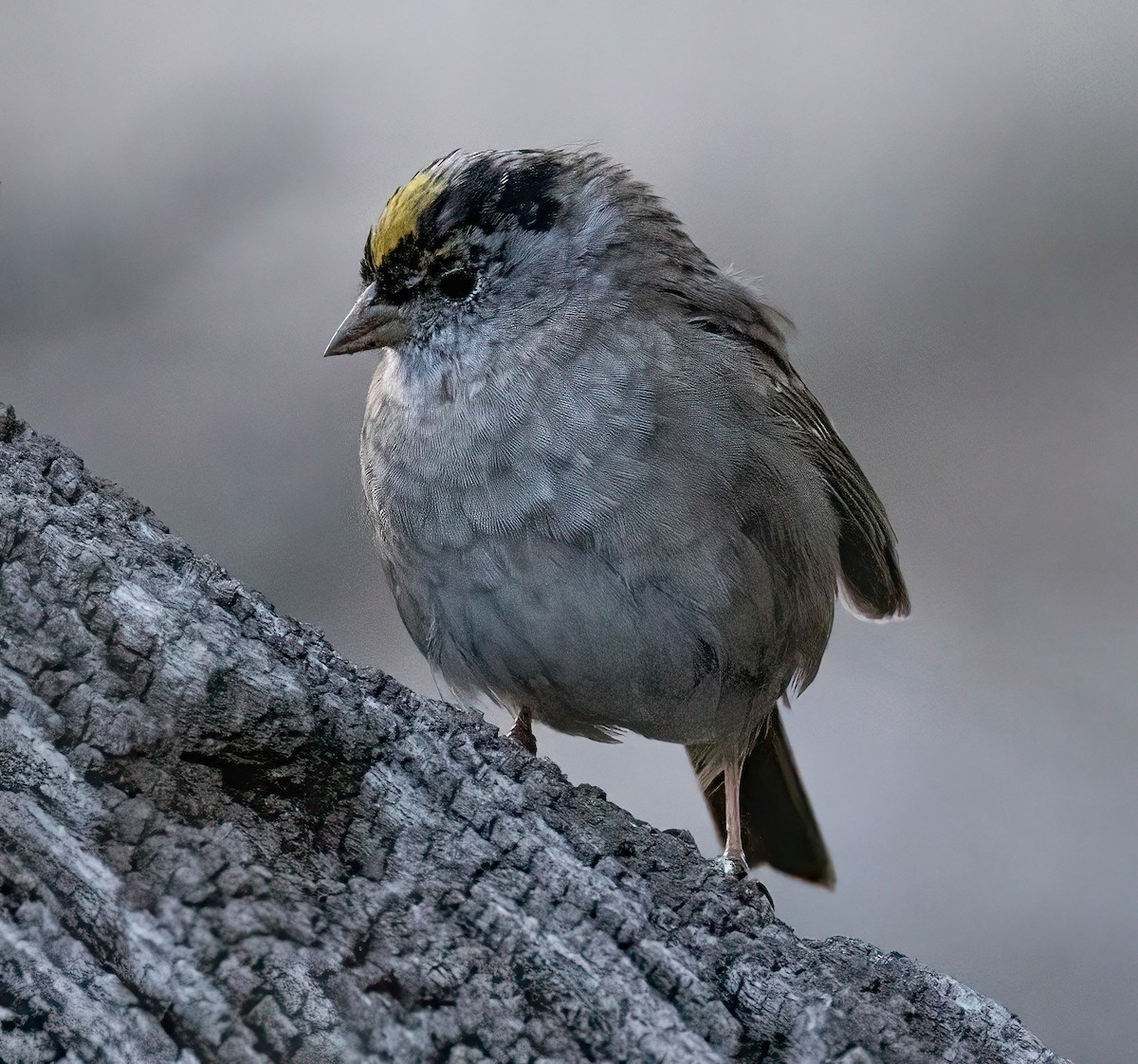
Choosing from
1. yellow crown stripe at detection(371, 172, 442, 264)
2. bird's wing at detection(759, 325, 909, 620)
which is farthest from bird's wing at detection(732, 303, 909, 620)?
yellow crown stripe at detection(371, 172, 442, 264)

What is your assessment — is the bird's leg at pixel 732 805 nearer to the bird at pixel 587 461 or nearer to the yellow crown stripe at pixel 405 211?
the bird at pixel 587 461

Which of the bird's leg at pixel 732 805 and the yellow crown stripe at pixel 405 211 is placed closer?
the yellow crown stripe at pixel 405 211

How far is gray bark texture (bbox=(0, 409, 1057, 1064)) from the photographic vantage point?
1422 millimetres

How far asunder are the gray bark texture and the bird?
0.89m

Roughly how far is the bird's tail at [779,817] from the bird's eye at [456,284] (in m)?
1.42

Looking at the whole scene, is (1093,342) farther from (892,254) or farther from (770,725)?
(770,725)

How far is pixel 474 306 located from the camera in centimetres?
291

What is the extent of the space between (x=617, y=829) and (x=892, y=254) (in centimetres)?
430

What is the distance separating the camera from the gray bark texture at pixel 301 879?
142 cm

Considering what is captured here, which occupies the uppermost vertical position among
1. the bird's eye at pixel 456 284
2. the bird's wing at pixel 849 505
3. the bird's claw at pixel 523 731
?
the bird's wing at pixel 849 505

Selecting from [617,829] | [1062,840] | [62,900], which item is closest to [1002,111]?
[1062,840]

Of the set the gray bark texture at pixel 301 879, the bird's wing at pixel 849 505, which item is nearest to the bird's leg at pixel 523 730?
the bird's wing at pixel 849 505

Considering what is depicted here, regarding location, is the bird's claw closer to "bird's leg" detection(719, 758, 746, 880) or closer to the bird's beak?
"bird's leg" detection(719, 758, 746, 880)

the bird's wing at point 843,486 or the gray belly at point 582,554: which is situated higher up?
the bird's wing at point 843,486
